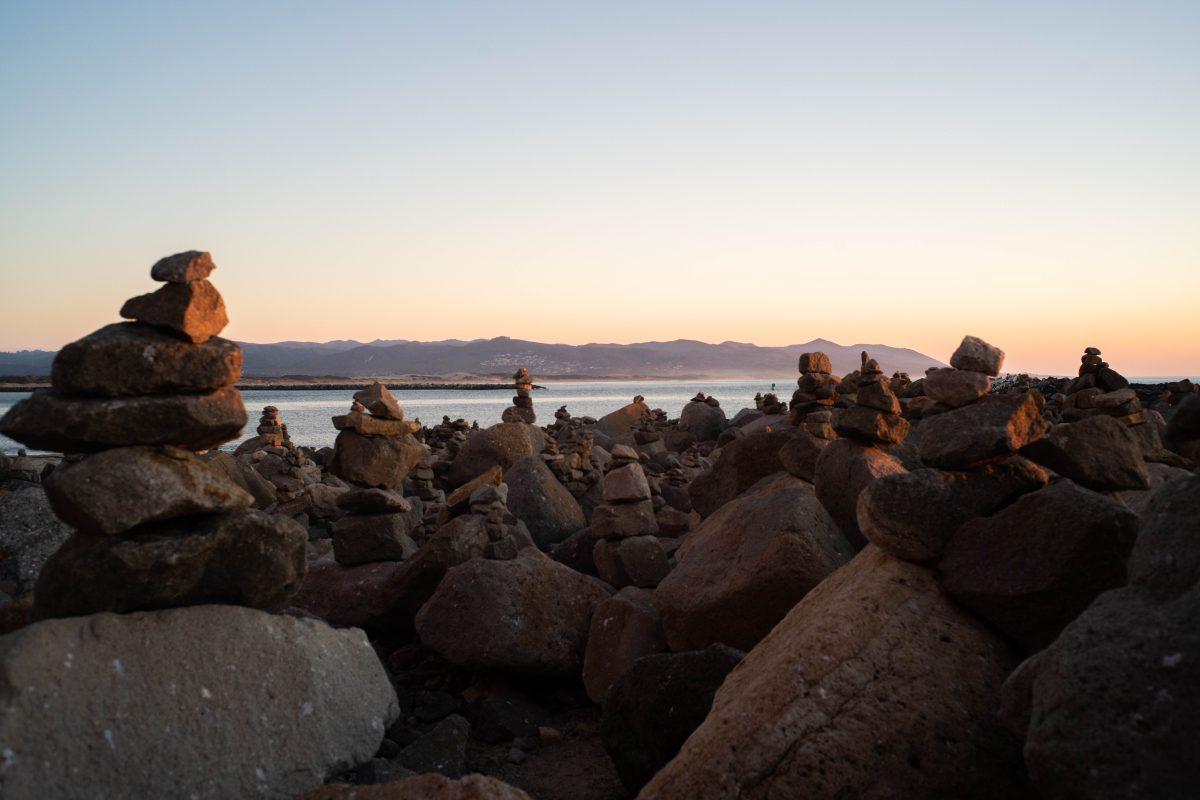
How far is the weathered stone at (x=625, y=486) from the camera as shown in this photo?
12062mm

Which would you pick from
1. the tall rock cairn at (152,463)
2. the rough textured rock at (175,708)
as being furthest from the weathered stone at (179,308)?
the rough textured rock at (175,708)

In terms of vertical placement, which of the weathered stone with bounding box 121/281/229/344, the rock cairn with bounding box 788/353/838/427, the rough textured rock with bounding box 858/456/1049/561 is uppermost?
the weathered stone with bounding box 121/281/229/344

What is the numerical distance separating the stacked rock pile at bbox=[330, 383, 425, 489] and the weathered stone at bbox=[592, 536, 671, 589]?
313 cm

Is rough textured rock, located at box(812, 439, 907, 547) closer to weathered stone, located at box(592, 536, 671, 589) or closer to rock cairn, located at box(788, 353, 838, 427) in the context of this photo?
weathered stone, located at box(592, 536, 671, 589)

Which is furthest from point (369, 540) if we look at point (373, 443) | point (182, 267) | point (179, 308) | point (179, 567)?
point (182, 267)

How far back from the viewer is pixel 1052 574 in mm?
5234

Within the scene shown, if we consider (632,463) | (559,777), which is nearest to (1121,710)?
(559,777)

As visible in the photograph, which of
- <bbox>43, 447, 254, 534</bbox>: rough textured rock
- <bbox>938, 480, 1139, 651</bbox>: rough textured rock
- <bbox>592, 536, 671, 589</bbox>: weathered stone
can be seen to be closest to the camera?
<bbox>938, 480, 1139, 651</bbox>: rough textured rock

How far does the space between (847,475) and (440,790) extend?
5.80 m

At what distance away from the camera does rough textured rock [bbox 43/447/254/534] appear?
6008mm

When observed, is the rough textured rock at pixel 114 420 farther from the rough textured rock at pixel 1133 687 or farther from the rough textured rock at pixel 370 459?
the rough textured rock at pixel 1133 687

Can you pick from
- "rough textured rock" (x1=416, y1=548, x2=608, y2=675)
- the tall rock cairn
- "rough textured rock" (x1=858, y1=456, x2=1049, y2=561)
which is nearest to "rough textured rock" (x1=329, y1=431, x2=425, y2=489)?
"rough textured rock" (x1=416, y1=548, x2=608, y2=675)

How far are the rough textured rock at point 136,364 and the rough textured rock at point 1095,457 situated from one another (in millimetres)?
6209

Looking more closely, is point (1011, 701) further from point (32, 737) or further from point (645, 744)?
point (32, 737)
